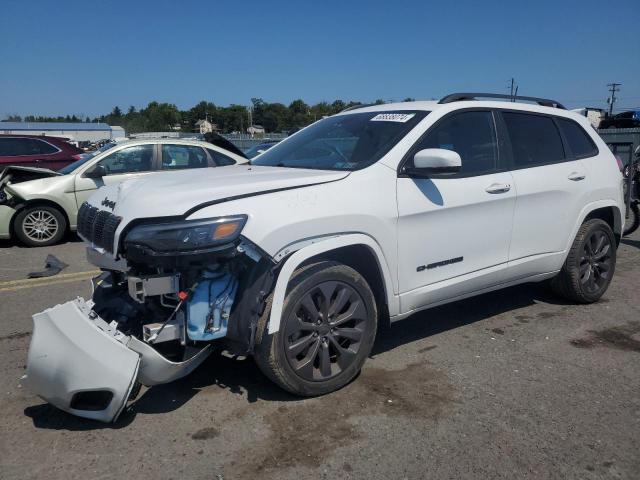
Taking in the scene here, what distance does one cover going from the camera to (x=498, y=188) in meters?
4.22

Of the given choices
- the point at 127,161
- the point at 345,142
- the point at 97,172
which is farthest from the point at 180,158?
the point at 345,142

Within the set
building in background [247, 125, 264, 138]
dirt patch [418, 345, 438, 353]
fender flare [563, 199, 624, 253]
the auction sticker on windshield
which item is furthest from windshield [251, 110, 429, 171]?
building in background [247, 125, 264, 138]

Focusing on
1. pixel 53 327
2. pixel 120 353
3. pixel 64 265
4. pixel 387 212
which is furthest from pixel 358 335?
pixel 64 265

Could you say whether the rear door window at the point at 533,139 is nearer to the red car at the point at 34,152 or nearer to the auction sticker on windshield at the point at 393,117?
the auction sticker on windshield at the point at 393,117

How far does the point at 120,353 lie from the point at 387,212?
179cm

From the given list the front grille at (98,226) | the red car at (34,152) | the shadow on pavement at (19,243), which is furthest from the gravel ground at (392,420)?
the red car at (34,152)

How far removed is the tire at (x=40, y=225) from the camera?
8.44m

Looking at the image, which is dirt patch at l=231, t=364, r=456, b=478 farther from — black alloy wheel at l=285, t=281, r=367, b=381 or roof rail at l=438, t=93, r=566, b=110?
roof rail at l=438, t=93, r=566, b=110

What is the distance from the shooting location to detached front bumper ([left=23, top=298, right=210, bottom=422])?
2812 mm

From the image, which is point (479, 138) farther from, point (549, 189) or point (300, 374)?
point (300, 374)

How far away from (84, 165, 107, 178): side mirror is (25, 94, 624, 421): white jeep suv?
4.97 m

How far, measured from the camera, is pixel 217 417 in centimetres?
322

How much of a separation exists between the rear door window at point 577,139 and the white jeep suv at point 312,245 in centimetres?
24

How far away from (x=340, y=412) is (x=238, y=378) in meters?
0.80
